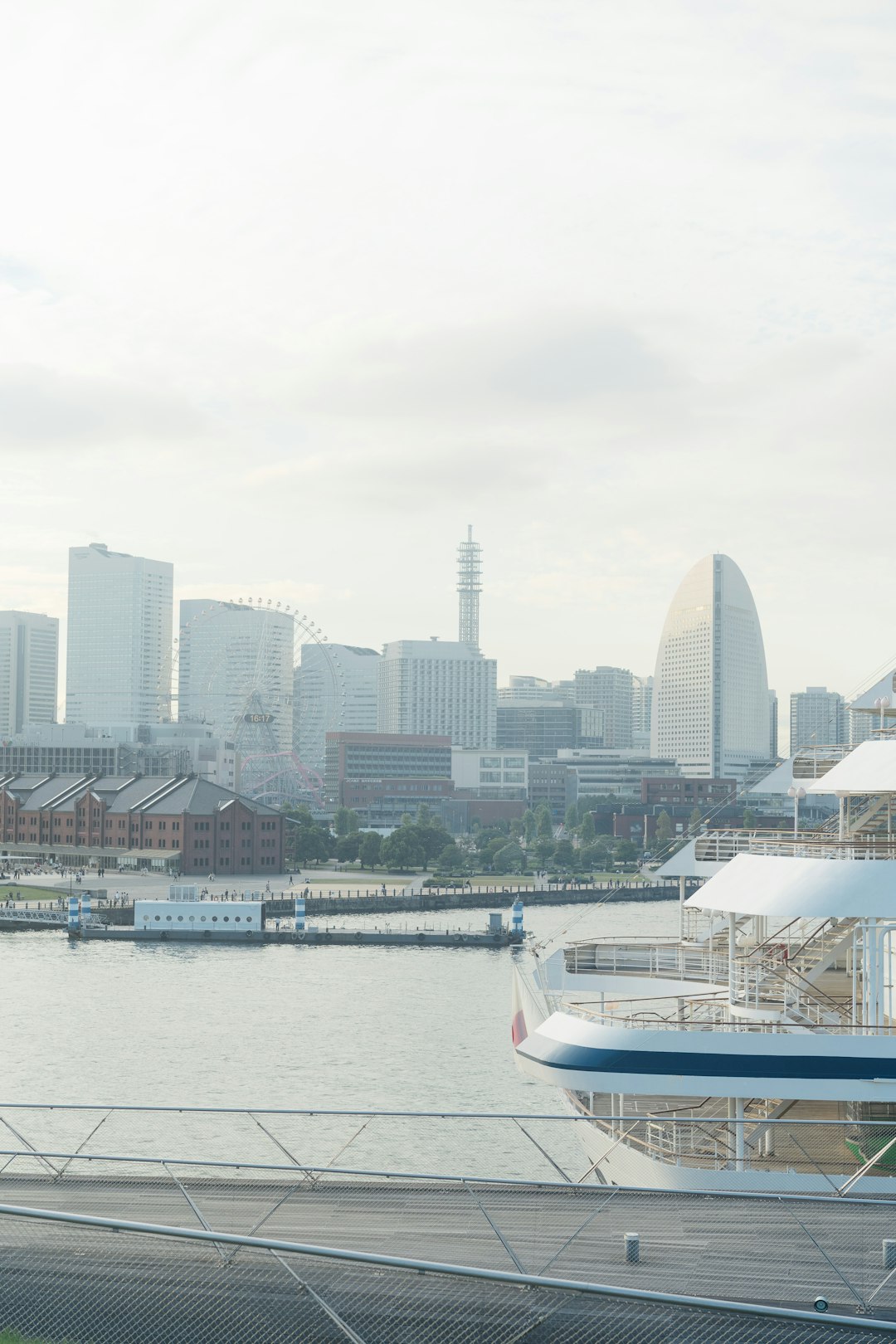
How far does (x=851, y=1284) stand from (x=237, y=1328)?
557 centimetres

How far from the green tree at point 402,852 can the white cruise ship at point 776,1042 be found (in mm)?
111273

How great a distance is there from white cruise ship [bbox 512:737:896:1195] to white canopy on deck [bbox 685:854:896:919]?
2cm

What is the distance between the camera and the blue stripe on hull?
19.0 metres

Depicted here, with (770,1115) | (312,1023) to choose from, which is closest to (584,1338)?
(770,1115)

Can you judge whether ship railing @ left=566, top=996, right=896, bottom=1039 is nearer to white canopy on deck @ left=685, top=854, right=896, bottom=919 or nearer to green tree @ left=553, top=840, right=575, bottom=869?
white canopy on deck @ left=685, top=854, right=896, bottom=919

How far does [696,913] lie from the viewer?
30391 millimetres

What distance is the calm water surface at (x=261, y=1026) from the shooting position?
41906 mm

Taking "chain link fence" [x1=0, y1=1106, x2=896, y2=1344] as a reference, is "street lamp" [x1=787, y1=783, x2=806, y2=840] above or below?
above

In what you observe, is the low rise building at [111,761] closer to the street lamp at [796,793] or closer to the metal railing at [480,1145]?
the metal railing at [480,1145]

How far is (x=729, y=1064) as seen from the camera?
63.0 ft

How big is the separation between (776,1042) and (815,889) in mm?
2338

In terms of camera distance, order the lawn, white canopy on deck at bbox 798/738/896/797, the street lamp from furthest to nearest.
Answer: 1. the lawn
2. the street lamp
3. white canopy on deck at bbox 798/738/896/797

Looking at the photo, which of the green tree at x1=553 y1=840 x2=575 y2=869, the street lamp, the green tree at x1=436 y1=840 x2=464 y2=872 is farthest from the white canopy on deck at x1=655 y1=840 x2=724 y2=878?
the green tree at x1=553 y1=840 x2=575 y2=869

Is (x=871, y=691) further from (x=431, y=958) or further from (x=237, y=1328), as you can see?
(x=431, y=958)
